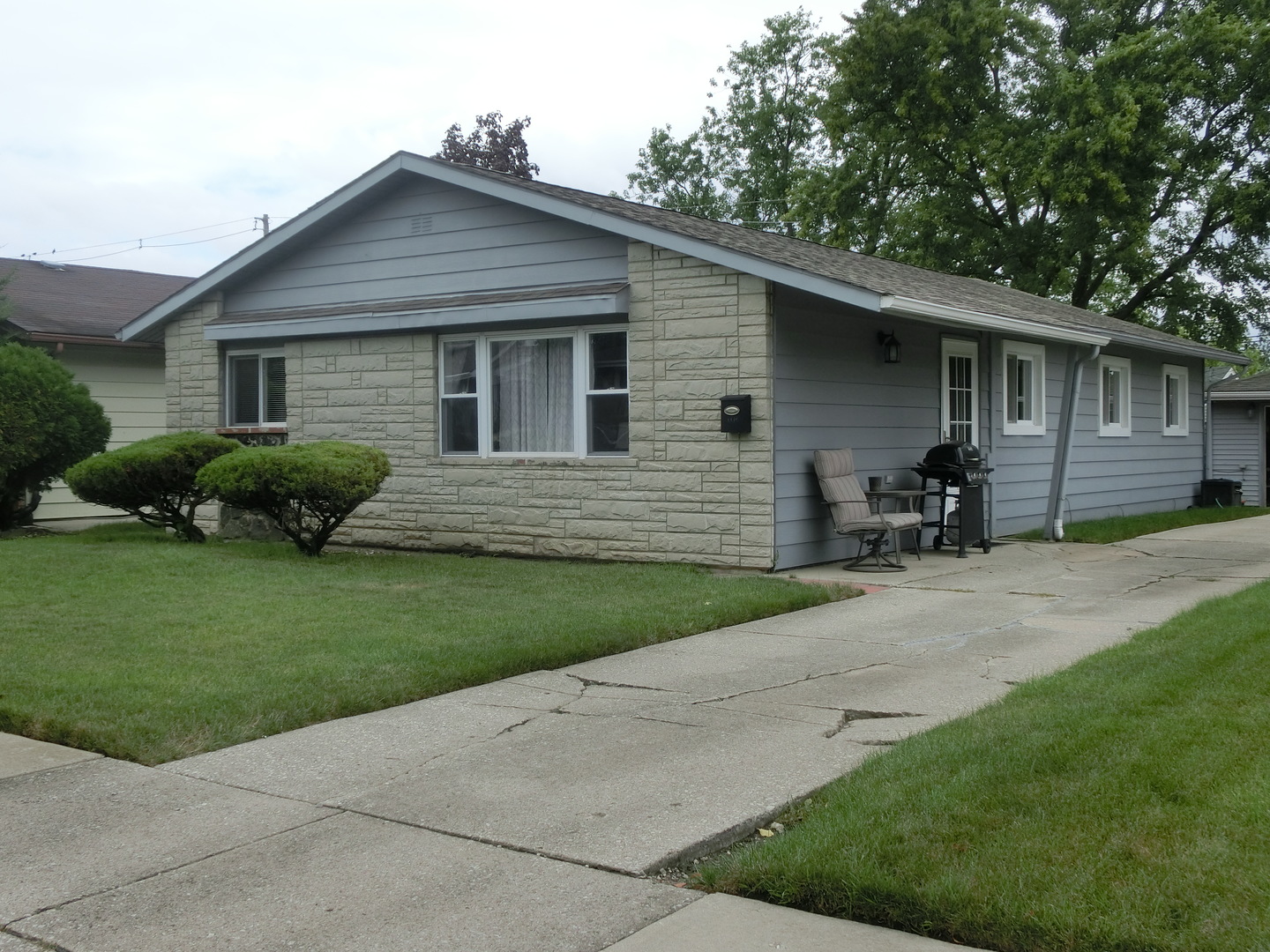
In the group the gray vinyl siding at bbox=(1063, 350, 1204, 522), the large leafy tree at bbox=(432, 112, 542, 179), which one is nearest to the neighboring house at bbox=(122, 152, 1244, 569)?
the gray vinyl siding at bbox=(1063, 350, 1204, 522)

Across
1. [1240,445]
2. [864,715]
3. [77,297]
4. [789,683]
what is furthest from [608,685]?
[1240,445]

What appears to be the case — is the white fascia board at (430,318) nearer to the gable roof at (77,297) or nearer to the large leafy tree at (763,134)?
the gable roof at (77,297)

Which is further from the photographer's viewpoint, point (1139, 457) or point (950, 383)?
point (1139, 457)

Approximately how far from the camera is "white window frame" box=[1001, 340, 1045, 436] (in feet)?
50.0

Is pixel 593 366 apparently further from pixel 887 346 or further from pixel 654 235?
pixel 887 346

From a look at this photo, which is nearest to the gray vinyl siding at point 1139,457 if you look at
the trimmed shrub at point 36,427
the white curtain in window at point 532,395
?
the white curtain in window at point 532,395

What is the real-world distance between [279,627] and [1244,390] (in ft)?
88.8

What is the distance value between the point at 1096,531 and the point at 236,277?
36.8 feet

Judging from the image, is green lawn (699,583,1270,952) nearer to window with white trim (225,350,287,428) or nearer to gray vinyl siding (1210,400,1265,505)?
window with white trim (225,350,287,428)

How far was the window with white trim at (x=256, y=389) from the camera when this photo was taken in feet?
48.5

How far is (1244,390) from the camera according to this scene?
94.6ft

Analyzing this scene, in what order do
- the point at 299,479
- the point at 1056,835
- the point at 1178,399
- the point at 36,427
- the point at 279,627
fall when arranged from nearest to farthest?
the point at 1056,835, the point at 279,627, the point at 299,479, the point at 36,427, the point at 1178,399

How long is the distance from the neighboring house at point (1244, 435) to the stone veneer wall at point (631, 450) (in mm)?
21605

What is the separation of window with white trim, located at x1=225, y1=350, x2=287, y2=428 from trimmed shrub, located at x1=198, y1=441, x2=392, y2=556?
3.21m
